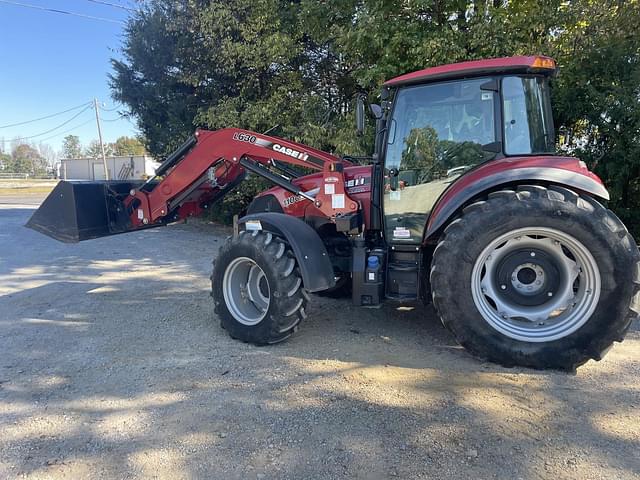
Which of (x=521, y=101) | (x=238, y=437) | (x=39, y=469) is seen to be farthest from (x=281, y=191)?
(x=39, y=469)

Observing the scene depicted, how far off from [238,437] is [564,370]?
2.54 metres

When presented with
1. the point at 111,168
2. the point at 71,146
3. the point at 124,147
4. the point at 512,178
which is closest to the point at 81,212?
the point at 512,178

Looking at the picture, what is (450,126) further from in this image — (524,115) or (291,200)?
(291,200)

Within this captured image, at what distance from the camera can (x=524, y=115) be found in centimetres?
406

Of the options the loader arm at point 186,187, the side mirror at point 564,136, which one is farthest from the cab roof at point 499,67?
the side mirror at point 564,136

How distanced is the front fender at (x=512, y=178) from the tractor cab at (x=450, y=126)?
14 cm

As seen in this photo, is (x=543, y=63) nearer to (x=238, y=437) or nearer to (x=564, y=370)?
(x=564, y=370)

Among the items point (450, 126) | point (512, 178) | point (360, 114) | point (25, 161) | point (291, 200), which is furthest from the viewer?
point (25, 161)

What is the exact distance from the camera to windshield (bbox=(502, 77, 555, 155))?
13.1ft

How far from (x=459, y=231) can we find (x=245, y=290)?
224cm

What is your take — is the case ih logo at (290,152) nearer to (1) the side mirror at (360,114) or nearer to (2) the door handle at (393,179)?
A: (1) the side mirror at (360,114)

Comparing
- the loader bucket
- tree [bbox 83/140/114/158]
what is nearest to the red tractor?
the loader bucket

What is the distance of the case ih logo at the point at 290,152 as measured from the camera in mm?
5023

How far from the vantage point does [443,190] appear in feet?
13.8
